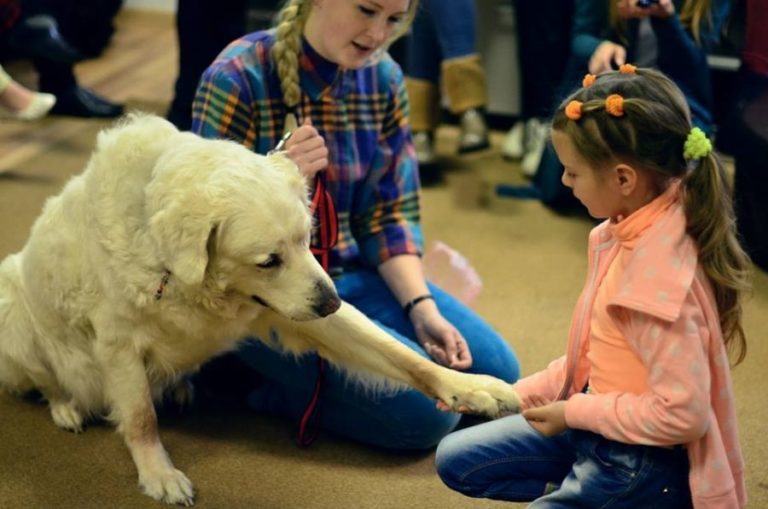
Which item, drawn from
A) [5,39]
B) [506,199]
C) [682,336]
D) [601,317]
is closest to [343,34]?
[601,317]

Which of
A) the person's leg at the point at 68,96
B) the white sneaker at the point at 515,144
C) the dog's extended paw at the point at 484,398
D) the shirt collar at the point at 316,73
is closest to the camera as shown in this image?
the dog's extended paw at the point at 484,398

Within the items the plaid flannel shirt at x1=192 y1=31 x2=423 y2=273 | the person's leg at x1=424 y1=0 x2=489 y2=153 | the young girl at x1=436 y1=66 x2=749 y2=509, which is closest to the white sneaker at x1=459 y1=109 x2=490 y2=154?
the person's leg at x1=424 y1=0 x2=489 y2=153

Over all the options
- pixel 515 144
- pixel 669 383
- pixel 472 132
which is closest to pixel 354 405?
pixel 669 383

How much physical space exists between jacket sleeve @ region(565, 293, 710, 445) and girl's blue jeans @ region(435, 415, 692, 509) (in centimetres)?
6

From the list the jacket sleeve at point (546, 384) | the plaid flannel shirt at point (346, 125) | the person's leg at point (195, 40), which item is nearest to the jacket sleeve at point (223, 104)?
the plaid flannel shirt at point (346, 125)

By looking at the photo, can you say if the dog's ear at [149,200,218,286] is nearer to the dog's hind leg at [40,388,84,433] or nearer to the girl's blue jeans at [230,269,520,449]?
the girl's blue jeans at [230,269,520,449]

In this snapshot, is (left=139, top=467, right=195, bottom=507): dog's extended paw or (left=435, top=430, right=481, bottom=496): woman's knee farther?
(left=139, top=467, right=195, bottom=507): dog's extended paw

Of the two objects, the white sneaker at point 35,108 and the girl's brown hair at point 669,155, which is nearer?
the girl's brown hair at point 669,155

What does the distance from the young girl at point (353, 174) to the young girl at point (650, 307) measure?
0.54 metres

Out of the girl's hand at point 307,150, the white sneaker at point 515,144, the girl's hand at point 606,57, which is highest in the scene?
the girl's hand at point 307,150

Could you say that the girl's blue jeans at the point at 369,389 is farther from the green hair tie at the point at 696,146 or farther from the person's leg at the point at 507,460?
the green hair tie at the point at 696,146

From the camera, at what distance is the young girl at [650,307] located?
3.91 feet

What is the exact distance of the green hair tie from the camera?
1191 mm

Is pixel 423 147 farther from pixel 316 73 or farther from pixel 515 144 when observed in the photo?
pixel 316 73
